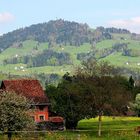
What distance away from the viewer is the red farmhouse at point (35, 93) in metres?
83.8

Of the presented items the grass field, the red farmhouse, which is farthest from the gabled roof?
the grass field

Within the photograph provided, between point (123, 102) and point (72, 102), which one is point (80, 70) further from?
point (123, 102)

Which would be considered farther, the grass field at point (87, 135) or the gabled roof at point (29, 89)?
the gabled roof at point (29, 89)

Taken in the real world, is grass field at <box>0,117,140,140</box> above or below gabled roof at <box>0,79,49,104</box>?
below

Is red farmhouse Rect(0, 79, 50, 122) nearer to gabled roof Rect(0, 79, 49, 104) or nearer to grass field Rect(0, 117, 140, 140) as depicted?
gabled roof Rect(0, 79, 49, 104)

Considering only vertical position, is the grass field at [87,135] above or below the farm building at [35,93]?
below

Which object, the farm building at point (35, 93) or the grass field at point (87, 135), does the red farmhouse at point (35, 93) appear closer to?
the farm building at point (35, 93)

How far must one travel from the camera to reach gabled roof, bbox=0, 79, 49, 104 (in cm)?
8375

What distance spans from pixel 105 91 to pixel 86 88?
3301mm

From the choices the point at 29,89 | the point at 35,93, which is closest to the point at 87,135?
the point at 35,93

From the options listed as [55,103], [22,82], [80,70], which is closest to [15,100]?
[55,103]

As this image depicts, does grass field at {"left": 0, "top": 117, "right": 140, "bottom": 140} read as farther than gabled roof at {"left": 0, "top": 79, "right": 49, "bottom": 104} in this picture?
No

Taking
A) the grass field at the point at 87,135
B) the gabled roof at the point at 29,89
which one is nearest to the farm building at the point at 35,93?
the gabled roof at the point at 29,89

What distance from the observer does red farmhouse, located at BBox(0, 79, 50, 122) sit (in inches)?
3300
